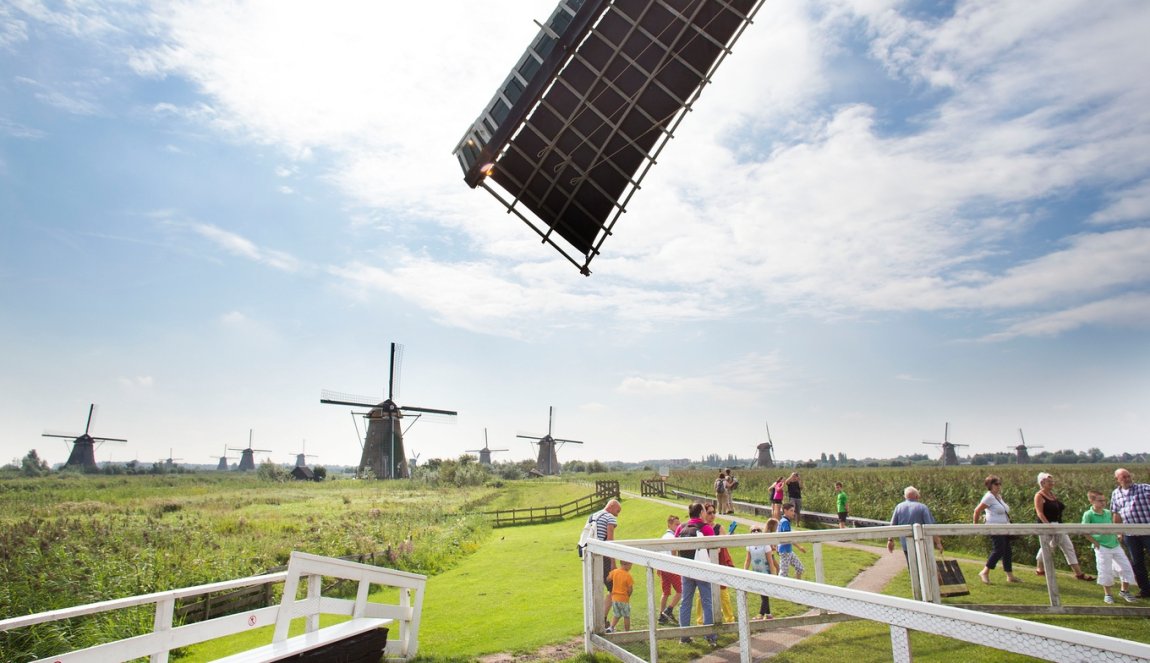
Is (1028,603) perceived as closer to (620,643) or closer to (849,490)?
(620,643)

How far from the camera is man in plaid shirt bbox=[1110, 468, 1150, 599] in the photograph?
32.1 ft

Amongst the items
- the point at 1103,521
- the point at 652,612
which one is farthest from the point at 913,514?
the point at 652,612

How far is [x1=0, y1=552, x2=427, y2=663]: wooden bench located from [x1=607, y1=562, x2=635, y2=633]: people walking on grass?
113 inches

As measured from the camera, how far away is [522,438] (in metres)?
111

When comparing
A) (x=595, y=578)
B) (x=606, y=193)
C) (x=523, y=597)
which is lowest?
(x=523, y=597)

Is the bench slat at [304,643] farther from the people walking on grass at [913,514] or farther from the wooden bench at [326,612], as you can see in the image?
the people walking on grass at [913,514]

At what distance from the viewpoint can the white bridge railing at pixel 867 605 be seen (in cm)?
316

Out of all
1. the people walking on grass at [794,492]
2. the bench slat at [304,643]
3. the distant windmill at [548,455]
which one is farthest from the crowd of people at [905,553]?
the distant windmill at [548,455]

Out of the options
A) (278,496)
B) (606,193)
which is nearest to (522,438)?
(278,496)

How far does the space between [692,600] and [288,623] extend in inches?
170

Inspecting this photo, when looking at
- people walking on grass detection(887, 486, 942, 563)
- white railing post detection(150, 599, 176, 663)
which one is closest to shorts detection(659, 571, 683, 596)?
people walking on grass detection(887, 486, 942, 563)

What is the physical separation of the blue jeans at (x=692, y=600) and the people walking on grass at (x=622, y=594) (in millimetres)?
666

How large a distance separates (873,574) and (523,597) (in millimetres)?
7291

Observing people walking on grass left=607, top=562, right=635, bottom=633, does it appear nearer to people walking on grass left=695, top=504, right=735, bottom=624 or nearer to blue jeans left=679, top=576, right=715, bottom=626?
blue jeans left=679, top=576, right=715, bottom=626
